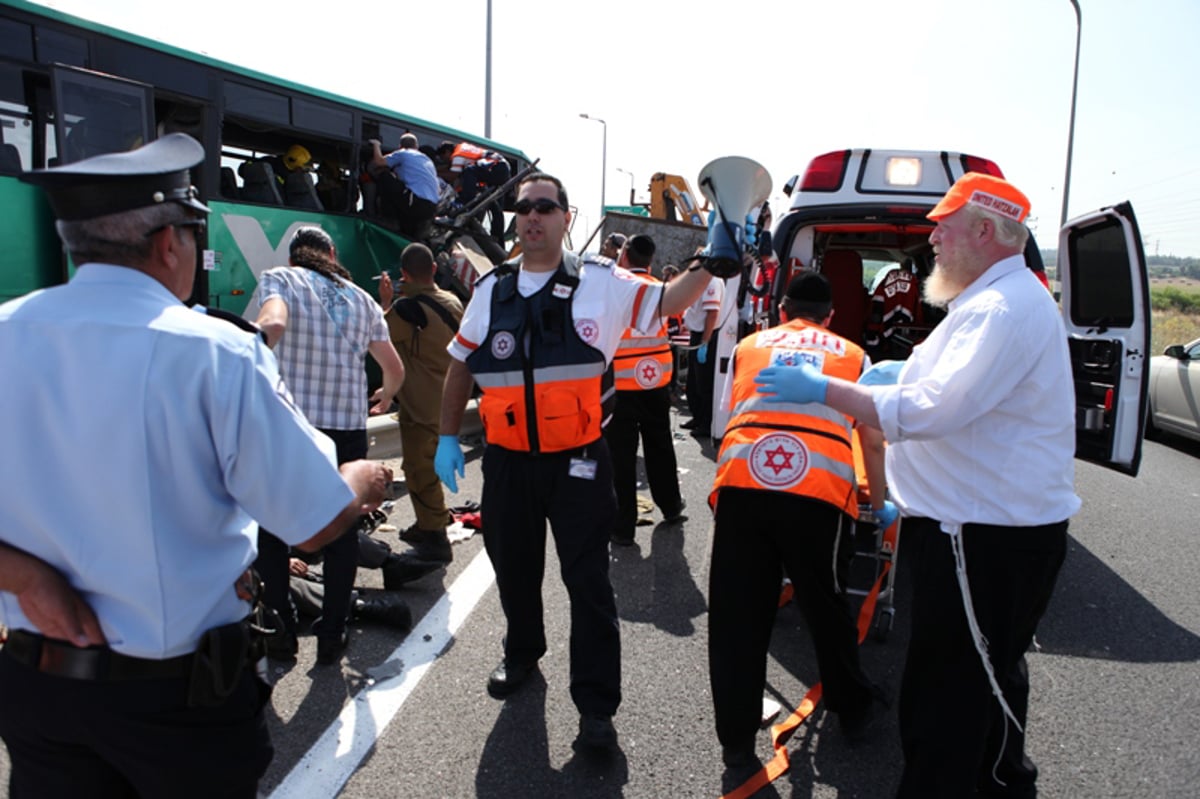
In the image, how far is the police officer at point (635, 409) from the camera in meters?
5.52

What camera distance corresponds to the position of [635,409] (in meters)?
5.59

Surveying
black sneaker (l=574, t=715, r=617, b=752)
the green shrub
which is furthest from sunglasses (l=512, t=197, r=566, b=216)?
the green shrub

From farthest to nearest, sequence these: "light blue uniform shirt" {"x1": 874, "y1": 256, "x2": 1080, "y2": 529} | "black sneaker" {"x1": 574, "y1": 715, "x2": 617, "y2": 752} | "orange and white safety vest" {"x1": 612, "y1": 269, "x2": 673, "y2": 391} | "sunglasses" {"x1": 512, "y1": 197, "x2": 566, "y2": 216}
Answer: "orange and white safety vest" {"x1": 612, "y1": 269, "x2": 673, "y2": 391} < "sunglasses" {"x1": 512, "y1": 197, "x2": 566, "y2": 216} < "black sneaker" {"x1": 574, "y1": 715, "x2": 617, "y2": 752} < "light blue uniform shirt" {"x1": 874, "y1": 256, "x2": 1080, "y2": 529}

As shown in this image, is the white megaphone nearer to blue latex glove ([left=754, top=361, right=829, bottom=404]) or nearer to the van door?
blue latex glove ([left=754, top=361, right=829, bottom=404])

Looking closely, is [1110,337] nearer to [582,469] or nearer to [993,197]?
[993,197]

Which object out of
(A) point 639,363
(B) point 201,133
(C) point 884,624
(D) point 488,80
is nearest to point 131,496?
(C) point 884,624

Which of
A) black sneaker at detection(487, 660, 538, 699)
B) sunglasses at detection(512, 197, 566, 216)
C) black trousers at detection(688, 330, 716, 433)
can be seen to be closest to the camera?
sunglasses at detection(512, 197, 566, 216)

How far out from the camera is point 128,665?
1.49m

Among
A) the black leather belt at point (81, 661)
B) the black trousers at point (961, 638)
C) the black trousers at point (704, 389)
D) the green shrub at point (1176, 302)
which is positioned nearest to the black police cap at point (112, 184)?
the black leather belt at point (81, 661)

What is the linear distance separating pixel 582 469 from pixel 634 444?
2.47 m

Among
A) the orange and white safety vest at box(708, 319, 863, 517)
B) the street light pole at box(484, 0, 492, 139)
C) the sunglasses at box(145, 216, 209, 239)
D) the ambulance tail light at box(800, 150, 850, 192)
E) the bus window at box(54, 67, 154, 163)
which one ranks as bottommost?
the orange and white safety vest at box(708, 319, 863, 517)

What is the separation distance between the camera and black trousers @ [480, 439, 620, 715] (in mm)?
3117

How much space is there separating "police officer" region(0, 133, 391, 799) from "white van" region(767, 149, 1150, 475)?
4279 millimetres

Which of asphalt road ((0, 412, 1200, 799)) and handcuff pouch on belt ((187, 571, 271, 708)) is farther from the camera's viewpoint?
asphalt road ((0, 412, 1200, 799))
